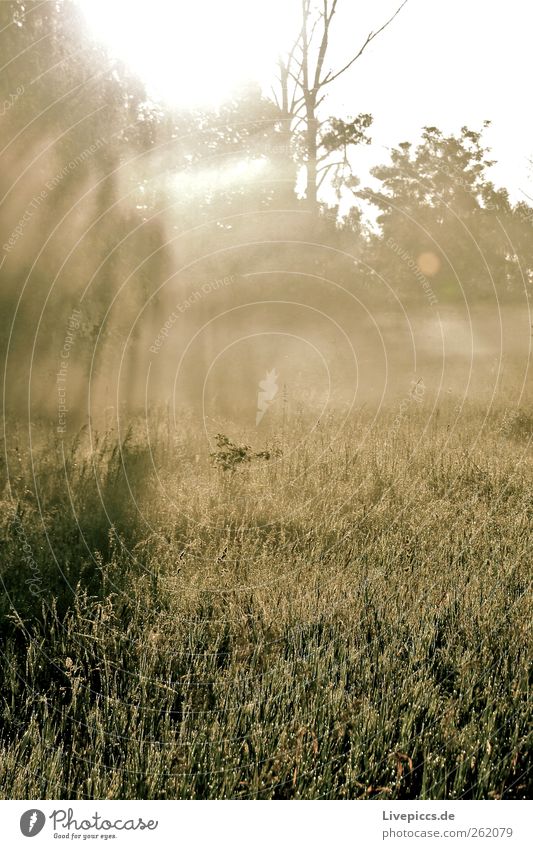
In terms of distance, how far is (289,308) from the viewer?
16.0 m

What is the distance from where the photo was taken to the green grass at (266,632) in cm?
337

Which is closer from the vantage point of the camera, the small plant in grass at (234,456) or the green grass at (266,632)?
the green grass at (266,632)

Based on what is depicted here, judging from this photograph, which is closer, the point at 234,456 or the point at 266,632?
the point at 266,632

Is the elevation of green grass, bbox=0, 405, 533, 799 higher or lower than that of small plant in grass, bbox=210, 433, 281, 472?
lower

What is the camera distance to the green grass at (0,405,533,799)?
11.0ft

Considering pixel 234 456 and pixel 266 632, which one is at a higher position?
pixel 234 456

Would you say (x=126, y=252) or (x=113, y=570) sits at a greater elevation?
(x=126, y=252)

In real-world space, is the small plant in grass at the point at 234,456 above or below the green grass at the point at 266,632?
above

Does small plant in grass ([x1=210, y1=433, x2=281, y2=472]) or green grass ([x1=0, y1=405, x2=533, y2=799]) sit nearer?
green grass ([x1=0, y1=405, x2=533, y2=799])

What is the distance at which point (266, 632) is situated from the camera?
14.5 feet
